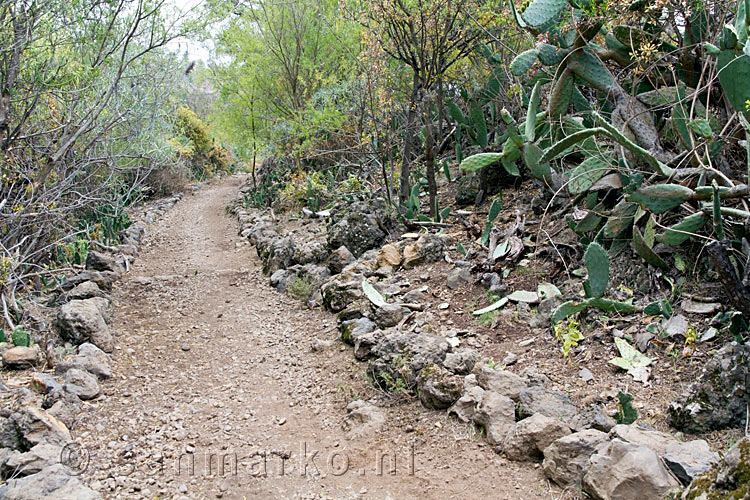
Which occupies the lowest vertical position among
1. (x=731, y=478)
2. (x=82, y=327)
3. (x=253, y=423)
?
(x=253, y=423)

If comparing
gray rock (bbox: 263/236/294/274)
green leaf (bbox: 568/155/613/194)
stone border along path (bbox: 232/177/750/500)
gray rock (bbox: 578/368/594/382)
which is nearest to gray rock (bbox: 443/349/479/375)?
stone border along path (bbox: 232/177/750/500)

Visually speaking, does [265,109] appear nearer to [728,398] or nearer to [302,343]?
[302,343]

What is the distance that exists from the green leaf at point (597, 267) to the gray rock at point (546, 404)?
2.62ft

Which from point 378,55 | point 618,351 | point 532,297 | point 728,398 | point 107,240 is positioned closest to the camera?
point 728,398

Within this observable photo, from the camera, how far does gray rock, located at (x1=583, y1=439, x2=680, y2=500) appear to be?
2.13 m

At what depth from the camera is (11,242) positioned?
5.49 metres

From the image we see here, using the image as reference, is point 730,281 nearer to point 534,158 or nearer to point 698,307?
point 698,307

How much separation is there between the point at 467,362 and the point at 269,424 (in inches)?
51.7

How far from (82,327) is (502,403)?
3.43 metres

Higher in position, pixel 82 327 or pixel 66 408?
pixel 82 327

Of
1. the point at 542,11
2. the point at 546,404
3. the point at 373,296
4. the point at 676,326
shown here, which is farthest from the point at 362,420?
the point at 542,11

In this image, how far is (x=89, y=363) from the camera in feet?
13.5

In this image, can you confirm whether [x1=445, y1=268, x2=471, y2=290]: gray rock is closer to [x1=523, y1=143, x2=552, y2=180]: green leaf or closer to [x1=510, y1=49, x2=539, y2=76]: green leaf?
[x1=523, y1=143, x2=552, y2=180]: green leaf

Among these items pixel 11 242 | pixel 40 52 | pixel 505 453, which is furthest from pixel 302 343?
pixel 40 52
